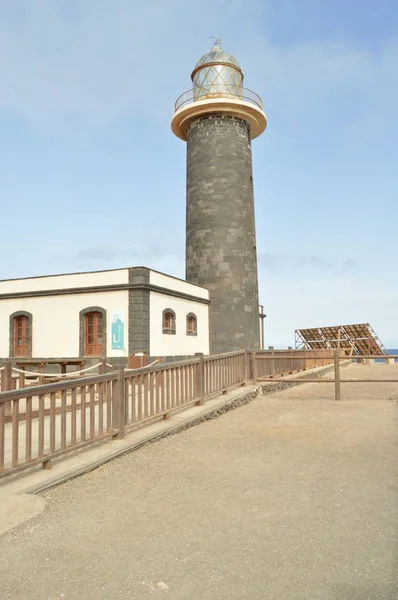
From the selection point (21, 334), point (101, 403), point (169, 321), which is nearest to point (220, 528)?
point (101, 403)

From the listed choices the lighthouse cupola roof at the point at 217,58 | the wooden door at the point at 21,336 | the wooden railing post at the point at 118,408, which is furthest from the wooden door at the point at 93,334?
the lighthouse cupola roof at the point at 217,58

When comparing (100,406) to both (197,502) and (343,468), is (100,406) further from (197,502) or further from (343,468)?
(343,468)

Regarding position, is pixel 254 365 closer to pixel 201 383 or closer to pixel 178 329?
pixel 201 383

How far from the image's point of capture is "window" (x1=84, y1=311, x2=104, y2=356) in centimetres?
1739

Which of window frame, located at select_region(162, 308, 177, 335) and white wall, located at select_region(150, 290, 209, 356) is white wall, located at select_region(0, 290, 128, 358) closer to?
white wall, located at select_region(150, 290, 209, 356)

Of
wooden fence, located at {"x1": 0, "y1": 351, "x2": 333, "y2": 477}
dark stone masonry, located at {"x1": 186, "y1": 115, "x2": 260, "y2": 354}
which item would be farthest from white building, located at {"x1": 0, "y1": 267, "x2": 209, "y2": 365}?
wooden fence, located at {"x1": 0, "y1": 351, "x2": 333, "y2": 477}

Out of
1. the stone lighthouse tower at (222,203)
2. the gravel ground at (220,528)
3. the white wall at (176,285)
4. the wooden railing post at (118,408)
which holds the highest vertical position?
the stone lighthouse tower at (222,203)

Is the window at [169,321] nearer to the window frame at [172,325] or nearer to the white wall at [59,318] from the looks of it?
the window frame at [172,325]

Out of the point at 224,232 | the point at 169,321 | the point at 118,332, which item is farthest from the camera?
the point at 224,232

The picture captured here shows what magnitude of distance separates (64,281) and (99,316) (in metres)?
2.10

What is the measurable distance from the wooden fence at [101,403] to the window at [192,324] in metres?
7.45

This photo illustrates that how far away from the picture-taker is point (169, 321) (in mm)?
18812

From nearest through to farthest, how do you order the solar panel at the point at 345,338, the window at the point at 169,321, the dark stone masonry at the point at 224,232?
the window at the point at 169,321 → the dark stone masonry at the point at 224,232 → the solar panel at the point at 345,338

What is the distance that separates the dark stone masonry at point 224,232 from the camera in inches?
858
